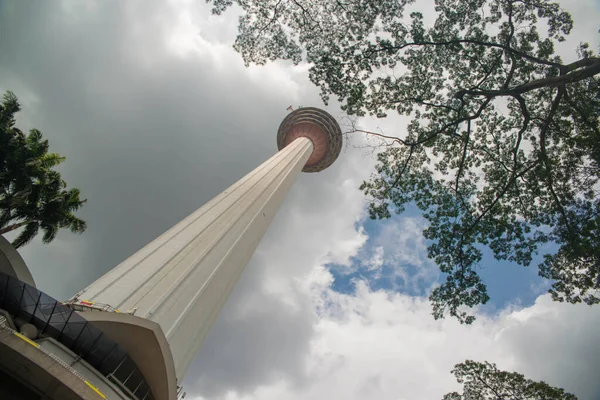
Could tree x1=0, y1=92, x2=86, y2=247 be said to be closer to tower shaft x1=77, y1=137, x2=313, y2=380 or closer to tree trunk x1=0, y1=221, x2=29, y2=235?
tree trunk x1=0, y1=221, x2=29, y2=235

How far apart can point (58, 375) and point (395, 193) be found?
15.8 metres

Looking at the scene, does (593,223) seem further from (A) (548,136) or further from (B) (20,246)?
(B) (20,246)

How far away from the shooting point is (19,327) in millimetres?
9047

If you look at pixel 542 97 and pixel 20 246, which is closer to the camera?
pixel 542 97

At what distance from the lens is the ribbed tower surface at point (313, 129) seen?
145 feet

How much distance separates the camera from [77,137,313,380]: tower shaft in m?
12.8

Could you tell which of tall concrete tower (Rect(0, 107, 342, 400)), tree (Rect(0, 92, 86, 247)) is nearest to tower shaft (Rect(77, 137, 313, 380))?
tall concrete tower (Rect(0, 107, 342, 400))

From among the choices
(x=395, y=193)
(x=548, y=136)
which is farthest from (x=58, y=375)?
(x=548, y=136)

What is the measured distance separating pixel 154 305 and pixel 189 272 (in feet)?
8.11

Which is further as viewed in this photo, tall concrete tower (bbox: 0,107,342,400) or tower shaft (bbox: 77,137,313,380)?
tower shaft (bbox: 77,137,313,380)

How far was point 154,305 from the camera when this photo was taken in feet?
41.8

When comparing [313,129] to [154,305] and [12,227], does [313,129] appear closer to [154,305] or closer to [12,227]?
[12,227]

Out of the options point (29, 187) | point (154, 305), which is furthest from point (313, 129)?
point (154, 305)

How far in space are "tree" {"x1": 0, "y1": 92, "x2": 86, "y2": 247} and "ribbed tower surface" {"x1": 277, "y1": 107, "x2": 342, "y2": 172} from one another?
2851 cm
